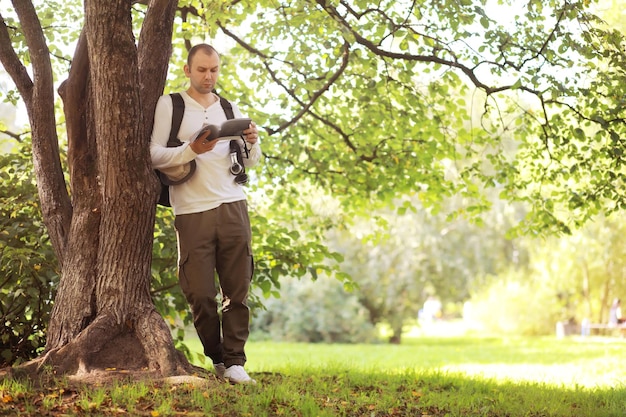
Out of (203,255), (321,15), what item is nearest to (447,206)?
(321,15)

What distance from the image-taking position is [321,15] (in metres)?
6.51

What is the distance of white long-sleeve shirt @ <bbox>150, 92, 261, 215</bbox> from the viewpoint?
15.3 ft

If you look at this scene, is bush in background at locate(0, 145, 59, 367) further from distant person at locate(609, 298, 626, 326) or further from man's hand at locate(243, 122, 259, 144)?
distant person at locate(609, 298, 626, 326)

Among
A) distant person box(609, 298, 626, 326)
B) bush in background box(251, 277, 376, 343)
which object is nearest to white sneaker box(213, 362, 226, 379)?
bush in background box(251, 277, 376, 343)

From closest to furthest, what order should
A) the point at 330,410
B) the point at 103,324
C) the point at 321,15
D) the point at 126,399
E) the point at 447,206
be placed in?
the point at 126,399 < the point at 330,410 < the point at 103,324 < the point at 321,15 < the point at 447,206

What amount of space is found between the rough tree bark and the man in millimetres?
202

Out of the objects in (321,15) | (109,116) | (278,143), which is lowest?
(109,116)

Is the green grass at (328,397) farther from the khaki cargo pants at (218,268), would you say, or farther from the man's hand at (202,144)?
the man's hand at (202,144)

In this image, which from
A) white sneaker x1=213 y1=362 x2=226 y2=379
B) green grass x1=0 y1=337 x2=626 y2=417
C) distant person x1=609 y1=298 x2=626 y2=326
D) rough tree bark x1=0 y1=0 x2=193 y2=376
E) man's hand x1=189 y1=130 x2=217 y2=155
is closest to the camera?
green grass x1=0 y1=337 x2=626 y2=417

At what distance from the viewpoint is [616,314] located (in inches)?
903

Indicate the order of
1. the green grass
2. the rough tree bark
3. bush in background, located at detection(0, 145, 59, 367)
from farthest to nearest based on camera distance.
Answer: bush in background, located at detection(0, 145, 59, 367) < the rough tree bark < the green grass

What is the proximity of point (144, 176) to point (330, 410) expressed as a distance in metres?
1.76

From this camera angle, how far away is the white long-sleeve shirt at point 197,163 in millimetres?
4676

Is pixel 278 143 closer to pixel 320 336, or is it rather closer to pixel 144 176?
pixel 144 176
